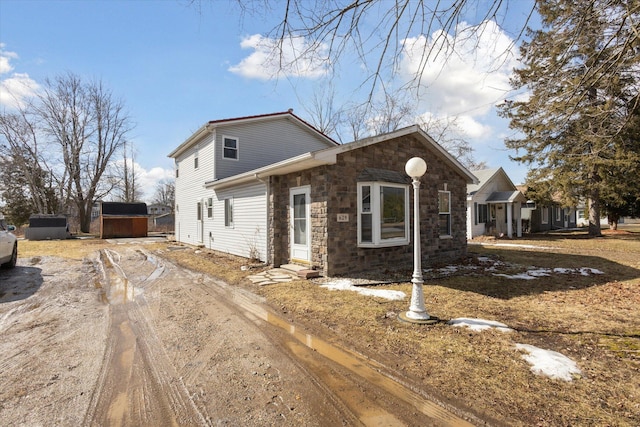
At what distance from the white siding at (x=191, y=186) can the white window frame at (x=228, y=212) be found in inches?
83.0

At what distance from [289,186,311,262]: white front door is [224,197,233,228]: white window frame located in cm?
412

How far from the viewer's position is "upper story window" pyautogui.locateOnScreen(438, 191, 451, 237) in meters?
10.2

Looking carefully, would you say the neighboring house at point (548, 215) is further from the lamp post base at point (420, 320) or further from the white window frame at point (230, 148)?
the lamp post base at point (420, 320)

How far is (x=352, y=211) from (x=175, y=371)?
5367 millimetres

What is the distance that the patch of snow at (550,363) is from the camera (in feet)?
9.95

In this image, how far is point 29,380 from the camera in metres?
3.02

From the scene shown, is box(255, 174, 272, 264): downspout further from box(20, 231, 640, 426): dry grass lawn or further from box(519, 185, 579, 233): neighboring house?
box(519, 185, 579, 233): neighboring house

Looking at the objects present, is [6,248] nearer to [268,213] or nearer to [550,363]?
[268,213]

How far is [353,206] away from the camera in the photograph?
775 cm

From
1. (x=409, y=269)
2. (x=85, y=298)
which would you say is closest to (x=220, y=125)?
(x=85, y=298)

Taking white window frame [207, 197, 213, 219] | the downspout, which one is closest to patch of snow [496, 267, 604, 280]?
the downspout

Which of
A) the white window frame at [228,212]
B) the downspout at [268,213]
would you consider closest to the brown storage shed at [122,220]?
the white window frame at [228,212]

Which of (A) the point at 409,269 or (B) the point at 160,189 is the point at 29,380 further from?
(B) the point at 160,189

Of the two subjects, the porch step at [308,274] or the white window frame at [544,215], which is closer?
the porch step at [308,274]
